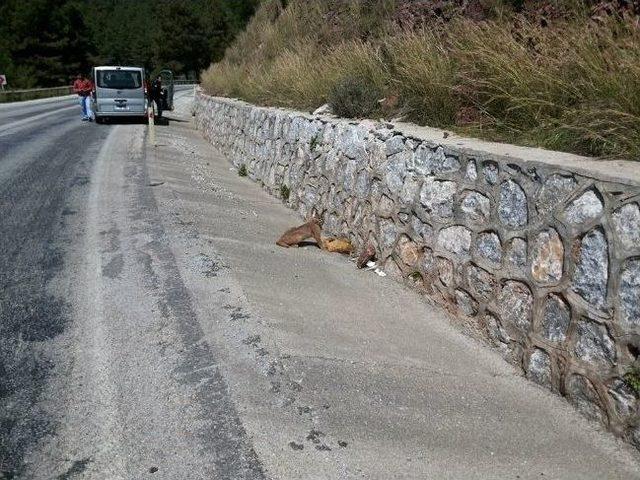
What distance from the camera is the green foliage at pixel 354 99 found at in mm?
7410

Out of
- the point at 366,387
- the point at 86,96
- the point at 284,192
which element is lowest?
the point at 366,387

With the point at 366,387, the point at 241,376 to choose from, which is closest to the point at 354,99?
the point at 366,387

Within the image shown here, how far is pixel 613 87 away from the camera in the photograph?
13.7 ft

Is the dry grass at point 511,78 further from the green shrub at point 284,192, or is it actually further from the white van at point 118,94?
the white van at point 118,94

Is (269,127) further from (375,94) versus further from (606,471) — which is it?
(606,471)

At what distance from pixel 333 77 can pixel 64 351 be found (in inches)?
246

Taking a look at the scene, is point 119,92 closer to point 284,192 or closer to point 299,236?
point 284,192

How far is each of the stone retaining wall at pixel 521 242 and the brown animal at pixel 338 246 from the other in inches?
4.1

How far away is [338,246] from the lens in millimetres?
6523

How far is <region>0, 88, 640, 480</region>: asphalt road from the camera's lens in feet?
10.0

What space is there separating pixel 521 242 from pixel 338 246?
108 inches

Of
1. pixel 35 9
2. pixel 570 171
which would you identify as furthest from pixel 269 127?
pixel 35 9

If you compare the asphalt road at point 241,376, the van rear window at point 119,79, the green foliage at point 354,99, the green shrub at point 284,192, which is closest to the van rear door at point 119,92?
the van rear window at point 119,79

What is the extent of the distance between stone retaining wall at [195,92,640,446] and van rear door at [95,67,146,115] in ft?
54.4
